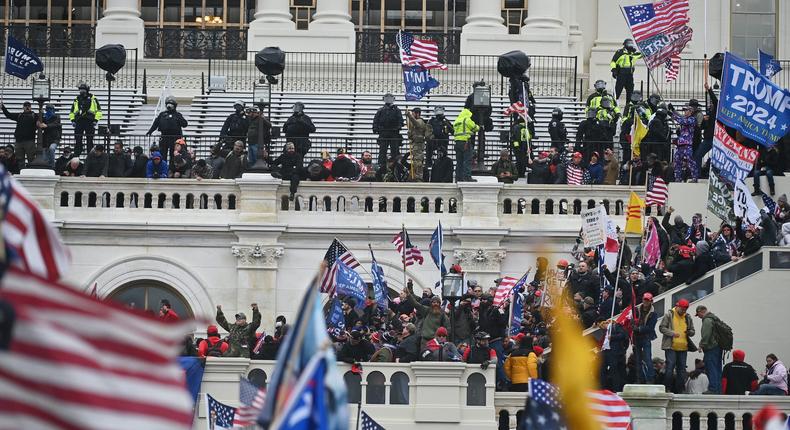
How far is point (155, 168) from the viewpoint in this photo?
133ft

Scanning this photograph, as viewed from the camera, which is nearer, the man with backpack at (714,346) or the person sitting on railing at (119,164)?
the man with backpack at (714,346)

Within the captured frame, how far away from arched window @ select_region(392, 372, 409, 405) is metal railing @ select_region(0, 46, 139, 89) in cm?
2469

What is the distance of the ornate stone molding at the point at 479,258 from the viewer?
131 feet

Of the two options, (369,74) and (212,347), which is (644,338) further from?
(369,74)

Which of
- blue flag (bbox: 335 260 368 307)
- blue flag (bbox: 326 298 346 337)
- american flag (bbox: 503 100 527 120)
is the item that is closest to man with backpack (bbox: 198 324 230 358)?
Result: blue flag (bbox: 326 298 346 337)

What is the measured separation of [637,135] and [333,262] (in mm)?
7601

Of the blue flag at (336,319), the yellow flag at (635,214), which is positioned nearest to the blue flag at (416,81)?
the yellow flag at (635,214)

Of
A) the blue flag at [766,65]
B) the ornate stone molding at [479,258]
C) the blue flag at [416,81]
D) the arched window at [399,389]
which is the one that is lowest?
the arched window at [399,389]

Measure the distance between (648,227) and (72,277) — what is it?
9.94m

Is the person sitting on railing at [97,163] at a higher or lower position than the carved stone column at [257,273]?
higher

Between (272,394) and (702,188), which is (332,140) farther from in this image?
(272,394)

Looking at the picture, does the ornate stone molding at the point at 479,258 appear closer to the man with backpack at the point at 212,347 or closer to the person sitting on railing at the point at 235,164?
the person sitting on railing at the point at 235,164

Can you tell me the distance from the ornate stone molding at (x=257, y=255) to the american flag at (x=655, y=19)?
26.7 ft

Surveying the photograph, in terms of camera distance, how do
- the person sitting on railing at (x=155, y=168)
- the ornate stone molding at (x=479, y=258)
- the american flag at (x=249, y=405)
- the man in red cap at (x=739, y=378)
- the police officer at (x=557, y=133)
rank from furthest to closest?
the police officer at (x=557, y=133), the person sitting on railing at (x=155, y=168), the ornate stone molding at (x=479, y=258), the man in red cap at (x=739, y=378), the american flag at (x=249, y=405)
